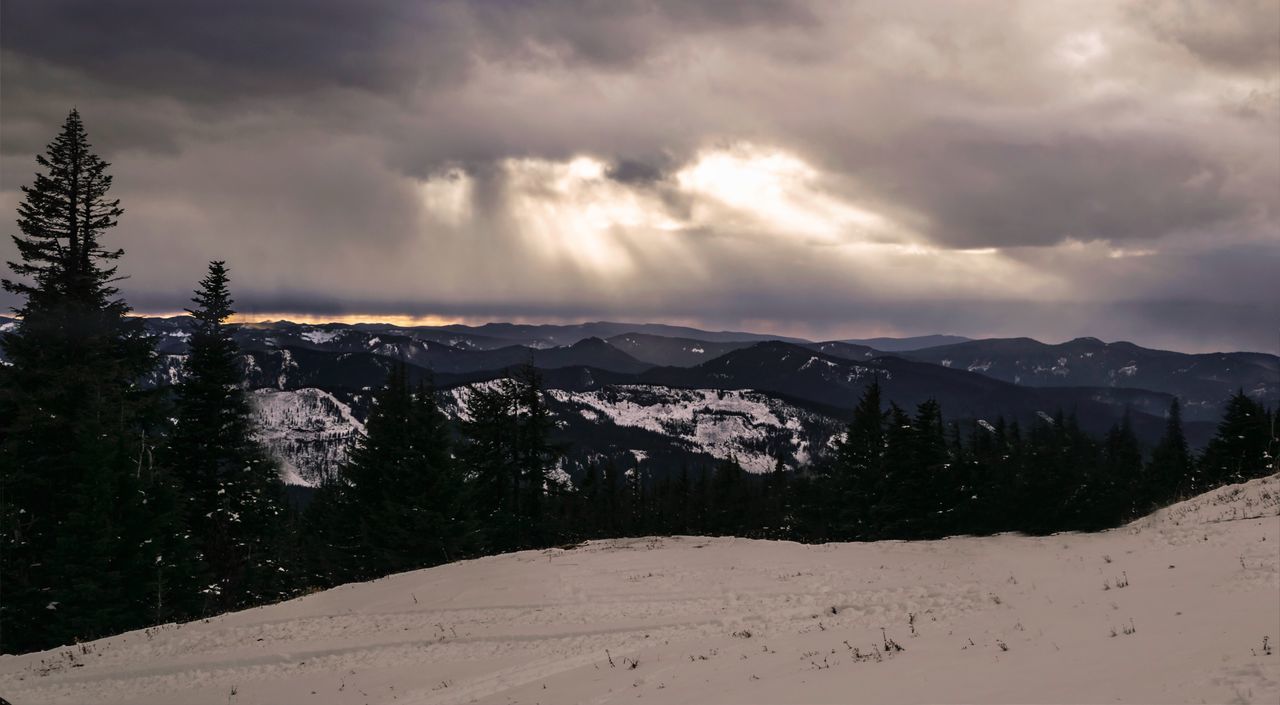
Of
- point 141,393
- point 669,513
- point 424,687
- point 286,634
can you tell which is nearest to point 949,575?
point 424,687

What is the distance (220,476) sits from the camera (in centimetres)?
3247

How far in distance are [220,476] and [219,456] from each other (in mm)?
982

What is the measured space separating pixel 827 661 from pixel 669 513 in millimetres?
87784

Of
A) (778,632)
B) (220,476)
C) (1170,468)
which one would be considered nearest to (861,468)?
(778,632)

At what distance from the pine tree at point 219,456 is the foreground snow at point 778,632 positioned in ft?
35.5

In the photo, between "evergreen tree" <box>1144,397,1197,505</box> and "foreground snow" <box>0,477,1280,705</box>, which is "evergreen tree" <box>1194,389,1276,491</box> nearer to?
"evergreen tree" <box>1144,397,1197,505</box>

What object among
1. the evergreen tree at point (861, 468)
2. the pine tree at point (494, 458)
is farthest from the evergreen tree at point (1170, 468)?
the pine tree at point (494, 458)

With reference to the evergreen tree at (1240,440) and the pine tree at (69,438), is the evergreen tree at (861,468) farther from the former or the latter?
the pine tree at (69,438)

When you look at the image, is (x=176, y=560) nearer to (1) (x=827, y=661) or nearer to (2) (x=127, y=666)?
(2) (x=127, y=666)

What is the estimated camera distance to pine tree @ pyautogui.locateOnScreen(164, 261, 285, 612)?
31.8 m

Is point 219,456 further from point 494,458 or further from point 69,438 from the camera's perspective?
point 494,458

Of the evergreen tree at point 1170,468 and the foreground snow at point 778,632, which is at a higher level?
the foreground snow at point 778,632

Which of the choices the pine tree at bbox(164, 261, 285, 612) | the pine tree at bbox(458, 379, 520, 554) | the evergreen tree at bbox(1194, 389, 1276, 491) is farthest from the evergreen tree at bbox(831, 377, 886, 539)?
the pine tree at bbox(164, 261, 285, 612)

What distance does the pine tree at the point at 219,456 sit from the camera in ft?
104
